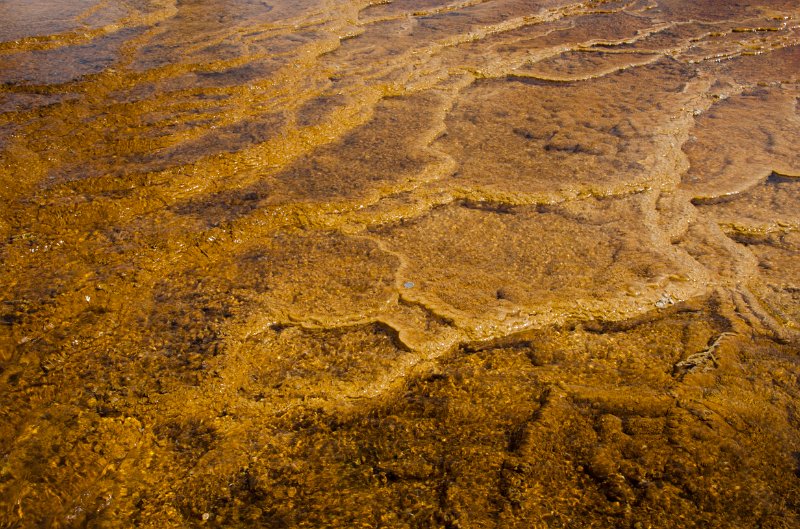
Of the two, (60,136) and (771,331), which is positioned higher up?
(60,136)

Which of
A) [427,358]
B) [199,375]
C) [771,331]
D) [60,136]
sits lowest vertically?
[771,331]

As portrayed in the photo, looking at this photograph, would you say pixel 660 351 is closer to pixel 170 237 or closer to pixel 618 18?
pixel 170 237

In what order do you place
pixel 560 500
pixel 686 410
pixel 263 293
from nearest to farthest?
pixel 560 500
pixel 686 410
pixel 263 293

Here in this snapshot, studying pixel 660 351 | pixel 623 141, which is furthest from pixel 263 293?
pixel 623 141

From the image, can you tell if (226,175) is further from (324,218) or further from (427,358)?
(427,358)

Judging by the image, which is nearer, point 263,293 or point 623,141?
point 263,293

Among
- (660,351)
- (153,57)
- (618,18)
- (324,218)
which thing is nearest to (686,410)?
(660,351)

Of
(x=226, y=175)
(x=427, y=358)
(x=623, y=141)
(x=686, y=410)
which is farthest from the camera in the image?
(x=623, y=141)
